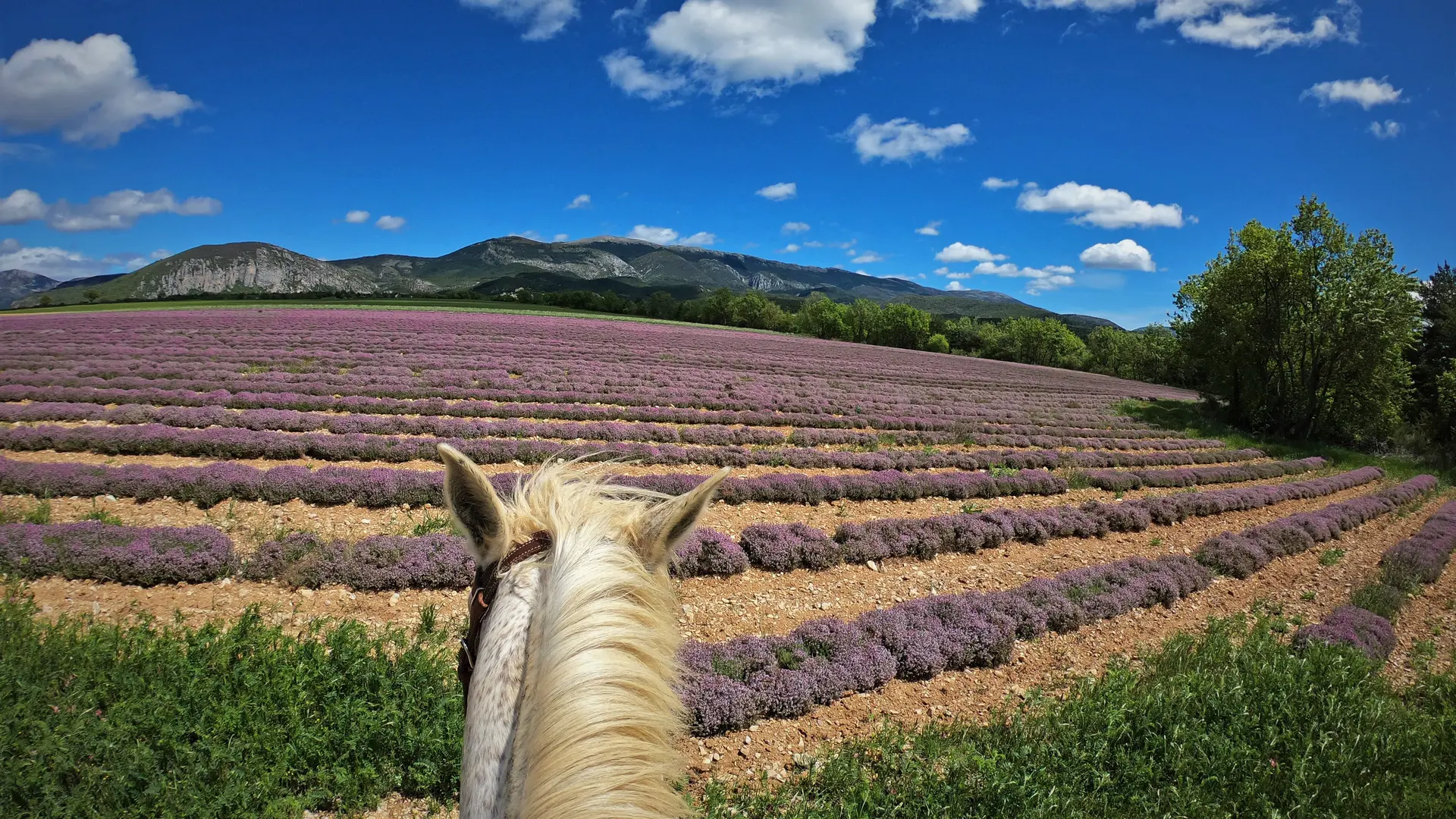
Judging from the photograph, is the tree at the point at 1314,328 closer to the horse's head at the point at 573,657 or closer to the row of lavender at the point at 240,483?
the row of lavender at the point at 240,483

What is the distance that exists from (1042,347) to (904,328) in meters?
18.9

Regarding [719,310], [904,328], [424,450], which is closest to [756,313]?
[719,310]

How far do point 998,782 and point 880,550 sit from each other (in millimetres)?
4658

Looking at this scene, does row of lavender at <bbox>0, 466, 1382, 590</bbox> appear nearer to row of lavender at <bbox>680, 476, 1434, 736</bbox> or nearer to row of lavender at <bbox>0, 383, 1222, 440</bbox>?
row of lavender at <bbox>680, 476, 1434, 736</bbox>

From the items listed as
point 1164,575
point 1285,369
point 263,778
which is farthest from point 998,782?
point 1285,369

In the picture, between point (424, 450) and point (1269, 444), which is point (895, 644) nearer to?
point (424, 450)

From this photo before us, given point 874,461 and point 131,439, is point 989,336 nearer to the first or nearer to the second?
point 874,461

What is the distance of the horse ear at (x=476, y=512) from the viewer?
1.61m

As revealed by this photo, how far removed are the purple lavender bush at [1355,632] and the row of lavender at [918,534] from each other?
352cm

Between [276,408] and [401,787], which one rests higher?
[276,408]

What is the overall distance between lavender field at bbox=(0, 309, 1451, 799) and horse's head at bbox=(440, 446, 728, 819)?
2115mm

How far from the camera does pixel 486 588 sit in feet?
5.48

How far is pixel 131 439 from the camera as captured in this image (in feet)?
33.2

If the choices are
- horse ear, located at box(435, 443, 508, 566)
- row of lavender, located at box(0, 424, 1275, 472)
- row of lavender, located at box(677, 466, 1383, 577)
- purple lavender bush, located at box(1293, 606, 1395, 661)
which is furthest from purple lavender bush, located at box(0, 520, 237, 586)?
purple lavender bush, located at box(1293, 606, 1395, 661)
